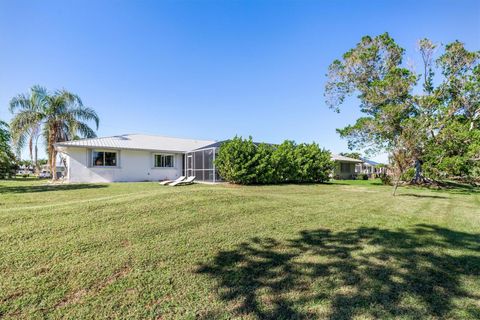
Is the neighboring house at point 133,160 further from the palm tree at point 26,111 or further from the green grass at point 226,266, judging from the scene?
the green grass at point 226,266

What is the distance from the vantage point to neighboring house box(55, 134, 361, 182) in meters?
18.0

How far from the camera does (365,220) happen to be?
6566mm

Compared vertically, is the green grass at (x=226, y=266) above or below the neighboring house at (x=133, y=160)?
below

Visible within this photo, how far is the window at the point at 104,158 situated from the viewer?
18.5 meters

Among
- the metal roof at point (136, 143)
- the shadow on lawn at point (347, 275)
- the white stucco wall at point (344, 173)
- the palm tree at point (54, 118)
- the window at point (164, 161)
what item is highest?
the palm tree at point (54, 118)

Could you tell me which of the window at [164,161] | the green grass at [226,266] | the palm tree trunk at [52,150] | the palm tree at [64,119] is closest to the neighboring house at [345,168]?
the window at [164,161]

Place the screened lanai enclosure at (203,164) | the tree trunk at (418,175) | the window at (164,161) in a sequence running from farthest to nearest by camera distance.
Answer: the window at (164,161) → the tree trunk at (418,175) → the screened lanai enclosure at (203,164)

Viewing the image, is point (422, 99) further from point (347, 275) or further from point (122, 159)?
point (122, 159)

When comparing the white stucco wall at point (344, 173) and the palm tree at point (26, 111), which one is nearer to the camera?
the palm tree at point (26, 111)

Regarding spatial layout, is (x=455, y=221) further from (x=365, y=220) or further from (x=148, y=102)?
(x=148, y=102)

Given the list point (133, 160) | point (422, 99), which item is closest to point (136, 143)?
point (133, 160)

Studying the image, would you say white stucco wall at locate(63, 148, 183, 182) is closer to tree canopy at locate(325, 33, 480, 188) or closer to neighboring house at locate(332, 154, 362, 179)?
tree canopy at locate(325, 33, 480, 188)

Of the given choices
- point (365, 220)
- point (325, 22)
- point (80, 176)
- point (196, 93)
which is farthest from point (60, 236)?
point (196, 93)

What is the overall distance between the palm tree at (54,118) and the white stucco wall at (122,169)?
15.3 ft
